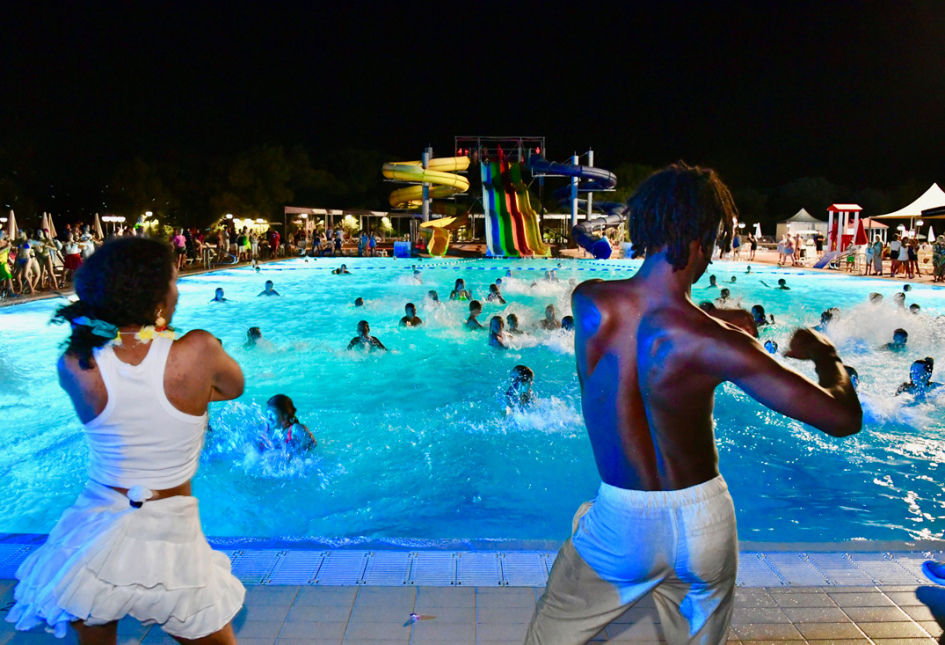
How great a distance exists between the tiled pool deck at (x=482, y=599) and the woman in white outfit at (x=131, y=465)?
826 millimetres

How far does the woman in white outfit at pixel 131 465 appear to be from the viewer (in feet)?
5.37

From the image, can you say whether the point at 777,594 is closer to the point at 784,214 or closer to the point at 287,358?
the point at 287,358

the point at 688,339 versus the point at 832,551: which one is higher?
the point at 688,339

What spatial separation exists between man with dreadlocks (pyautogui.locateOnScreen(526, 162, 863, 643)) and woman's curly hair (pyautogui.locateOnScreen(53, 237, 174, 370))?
1.08m

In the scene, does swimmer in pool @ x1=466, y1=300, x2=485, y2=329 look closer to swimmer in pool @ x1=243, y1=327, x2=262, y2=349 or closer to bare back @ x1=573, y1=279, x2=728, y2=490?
swimmer in pool @ x1=243, y1=327, x2=262, y2=349

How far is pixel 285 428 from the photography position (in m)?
5.43

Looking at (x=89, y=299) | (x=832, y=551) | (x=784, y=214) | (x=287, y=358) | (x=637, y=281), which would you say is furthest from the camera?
(x=784, y=214)

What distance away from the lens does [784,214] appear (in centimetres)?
6156

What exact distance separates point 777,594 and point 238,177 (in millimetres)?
48425

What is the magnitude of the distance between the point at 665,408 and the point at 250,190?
49206 mm

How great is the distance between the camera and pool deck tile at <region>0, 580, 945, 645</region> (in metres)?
2.44

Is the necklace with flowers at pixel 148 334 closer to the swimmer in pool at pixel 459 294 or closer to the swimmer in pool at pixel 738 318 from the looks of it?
the swimmer in pool at pixel 738 318

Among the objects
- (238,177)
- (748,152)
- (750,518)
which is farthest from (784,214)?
(750,518)

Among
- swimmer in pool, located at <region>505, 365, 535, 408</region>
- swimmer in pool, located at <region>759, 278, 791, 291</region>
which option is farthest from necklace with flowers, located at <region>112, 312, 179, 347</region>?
swimmer in pool, located at <region>759, 278, 791, 291</region>
